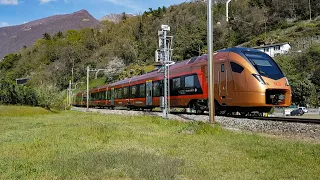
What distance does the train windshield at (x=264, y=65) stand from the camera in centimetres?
1366

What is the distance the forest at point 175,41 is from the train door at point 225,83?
1867 inches

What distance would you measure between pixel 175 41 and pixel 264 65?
A: 69.9 m

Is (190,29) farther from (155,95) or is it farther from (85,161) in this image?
(85,161)

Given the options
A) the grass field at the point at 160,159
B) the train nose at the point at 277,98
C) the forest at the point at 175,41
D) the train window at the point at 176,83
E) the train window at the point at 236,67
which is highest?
the forest at the point at 175,41

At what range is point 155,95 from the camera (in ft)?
79.3

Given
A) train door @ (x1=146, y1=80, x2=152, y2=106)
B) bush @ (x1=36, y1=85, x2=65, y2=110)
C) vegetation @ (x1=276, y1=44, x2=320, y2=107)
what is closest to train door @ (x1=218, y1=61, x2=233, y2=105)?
train door @ (x1=146, y1=80, x2=152, y2=106)

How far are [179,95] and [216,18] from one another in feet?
269

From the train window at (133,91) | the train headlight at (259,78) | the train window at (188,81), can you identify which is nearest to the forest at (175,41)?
the train window at (133,91)

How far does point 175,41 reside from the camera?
83062 millimetres

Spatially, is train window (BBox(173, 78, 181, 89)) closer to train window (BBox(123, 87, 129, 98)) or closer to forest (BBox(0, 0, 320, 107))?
train window (BBox(123, 87, 129, 98))

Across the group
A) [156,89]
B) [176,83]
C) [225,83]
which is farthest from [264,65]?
[156,89]

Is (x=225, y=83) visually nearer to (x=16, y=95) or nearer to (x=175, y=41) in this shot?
(x=16, y=95)

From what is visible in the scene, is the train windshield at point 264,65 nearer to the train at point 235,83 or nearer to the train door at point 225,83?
the train at point 235,83

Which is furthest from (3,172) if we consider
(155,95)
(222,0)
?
(222,0)
